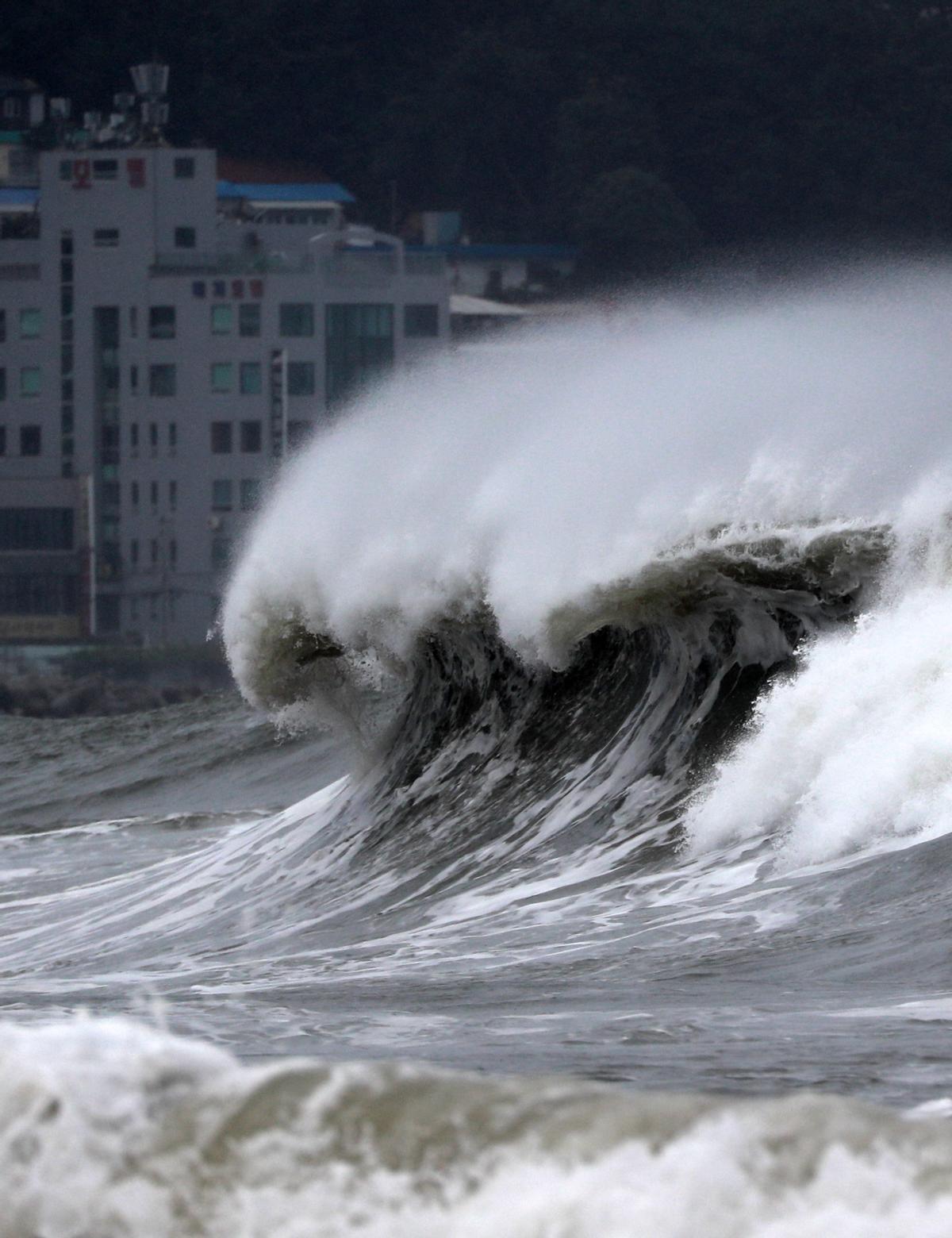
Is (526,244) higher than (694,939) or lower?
higher

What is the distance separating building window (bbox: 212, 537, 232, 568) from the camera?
67000 mm

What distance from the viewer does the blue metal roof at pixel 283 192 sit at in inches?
3312

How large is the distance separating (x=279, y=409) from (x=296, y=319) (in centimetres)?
309

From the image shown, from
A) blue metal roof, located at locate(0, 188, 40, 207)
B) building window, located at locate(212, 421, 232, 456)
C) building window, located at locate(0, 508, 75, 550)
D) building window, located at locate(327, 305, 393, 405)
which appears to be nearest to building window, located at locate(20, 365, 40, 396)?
building window, located at locate(0, 508, 75, 550)

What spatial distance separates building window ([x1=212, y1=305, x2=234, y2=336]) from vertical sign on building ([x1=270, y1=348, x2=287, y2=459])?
1945 millimetres

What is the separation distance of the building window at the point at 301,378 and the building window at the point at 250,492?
3.20 metres

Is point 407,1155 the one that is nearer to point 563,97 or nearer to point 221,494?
point 221,494

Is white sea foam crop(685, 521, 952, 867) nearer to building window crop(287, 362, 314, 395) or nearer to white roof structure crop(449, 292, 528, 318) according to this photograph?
building window crop(287, 362, 314, 395)

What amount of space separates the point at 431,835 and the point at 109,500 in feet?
186

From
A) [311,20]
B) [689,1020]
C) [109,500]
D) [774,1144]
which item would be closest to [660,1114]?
[774,1144]

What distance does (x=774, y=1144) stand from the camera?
2.97 meters

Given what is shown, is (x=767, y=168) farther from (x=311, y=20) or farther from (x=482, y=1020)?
(x=482, y=1020)

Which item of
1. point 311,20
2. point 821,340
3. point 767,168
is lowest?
point 821,340

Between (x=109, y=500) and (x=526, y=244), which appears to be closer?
(x=109, y=500)
